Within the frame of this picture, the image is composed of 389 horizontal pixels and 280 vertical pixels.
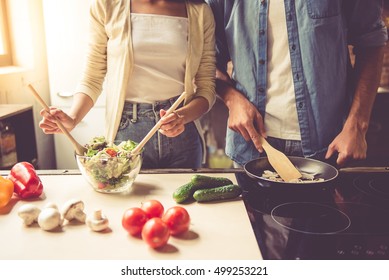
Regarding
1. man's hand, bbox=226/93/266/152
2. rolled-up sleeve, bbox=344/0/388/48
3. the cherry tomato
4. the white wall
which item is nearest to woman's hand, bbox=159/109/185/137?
man's hand, bbox=226/93/266/152

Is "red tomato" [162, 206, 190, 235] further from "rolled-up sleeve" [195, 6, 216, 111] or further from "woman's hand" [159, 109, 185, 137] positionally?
"rolled-up sleeve" [195, 6, 216, 111]

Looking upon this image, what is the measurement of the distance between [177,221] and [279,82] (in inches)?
27.1

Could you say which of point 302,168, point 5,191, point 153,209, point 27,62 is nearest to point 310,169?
point 302,168

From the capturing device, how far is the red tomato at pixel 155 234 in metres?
0.78

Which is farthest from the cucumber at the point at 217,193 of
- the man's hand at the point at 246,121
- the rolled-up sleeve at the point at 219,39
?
the rolled-up sleeve at the point at 219,39

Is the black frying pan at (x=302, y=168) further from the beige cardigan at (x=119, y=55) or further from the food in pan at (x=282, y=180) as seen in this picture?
the beige cardigan at (x=119, y=55)

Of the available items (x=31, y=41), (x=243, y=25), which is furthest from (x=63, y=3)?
(x=243, y=25)

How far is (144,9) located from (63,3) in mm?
1750

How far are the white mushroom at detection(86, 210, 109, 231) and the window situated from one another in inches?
93.2

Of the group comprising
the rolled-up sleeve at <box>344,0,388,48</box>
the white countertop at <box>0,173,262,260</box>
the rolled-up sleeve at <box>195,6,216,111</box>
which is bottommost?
the white countertop at <box>0,173,262,260</box>

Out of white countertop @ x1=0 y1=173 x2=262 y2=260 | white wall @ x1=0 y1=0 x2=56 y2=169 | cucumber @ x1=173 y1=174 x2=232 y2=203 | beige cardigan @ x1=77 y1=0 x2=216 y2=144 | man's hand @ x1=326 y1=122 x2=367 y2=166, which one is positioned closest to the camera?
white countertop @ x1=0 y1=173 x2=262 y2=260

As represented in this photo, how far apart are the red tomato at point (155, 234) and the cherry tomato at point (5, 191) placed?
0.41m

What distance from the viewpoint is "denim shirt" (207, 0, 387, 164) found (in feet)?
4.23

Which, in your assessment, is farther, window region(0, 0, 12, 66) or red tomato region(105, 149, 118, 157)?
window region(0, 0, 12, 66)
